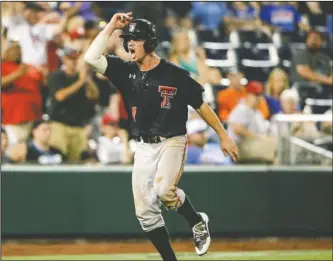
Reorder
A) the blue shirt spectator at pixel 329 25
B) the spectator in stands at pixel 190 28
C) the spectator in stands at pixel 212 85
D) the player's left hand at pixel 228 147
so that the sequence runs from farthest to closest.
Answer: the blue shirt spectator at pixel 329 25
the spectator in stands at pixel 190 28
the spectator in stands at pixel 212 85
the player's left hand at pixel 228 147

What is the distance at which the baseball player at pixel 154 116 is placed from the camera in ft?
19.0

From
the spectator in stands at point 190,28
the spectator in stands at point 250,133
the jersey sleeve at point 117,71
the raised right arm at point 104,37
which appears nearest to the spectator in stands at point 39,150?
the spectator in stands at point 250,133

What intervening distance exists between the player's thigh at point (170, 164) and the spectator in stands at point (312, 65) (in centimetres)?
472

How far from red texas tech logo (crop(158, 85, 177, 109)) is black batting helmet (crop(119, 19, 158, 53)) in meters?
0.29

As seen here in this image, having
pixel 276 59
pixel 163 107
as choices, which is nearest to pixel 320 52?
pixel 276 59

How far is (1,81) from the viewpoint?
29.2ft

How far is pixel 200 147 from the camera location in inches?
367

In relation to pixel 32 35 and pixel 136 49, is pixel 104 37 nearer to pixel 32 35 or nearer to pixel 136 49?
pixel 136 49

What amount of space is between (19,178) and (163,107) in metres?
3.55

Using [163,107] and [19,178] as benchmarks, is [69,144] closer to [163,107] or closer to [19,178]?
[19,178]

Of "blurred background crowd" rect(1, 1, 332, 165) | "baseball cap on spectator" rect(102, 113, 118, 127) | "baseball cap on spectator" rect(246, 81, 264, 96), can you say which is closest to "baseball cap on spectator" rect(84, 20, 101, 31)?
"blurred background crowd" rect(1, 1, 332, 165)

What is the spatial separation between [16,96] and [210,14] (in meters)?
3.48

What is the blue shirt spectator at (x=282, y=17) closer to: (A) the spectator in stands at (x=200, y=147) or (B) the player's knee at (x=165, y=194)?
(A) the spectator in stands at (x=200, y=147)

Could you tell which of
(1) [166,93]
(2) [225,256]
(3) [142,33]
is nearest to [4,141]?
(2) [225,256]
